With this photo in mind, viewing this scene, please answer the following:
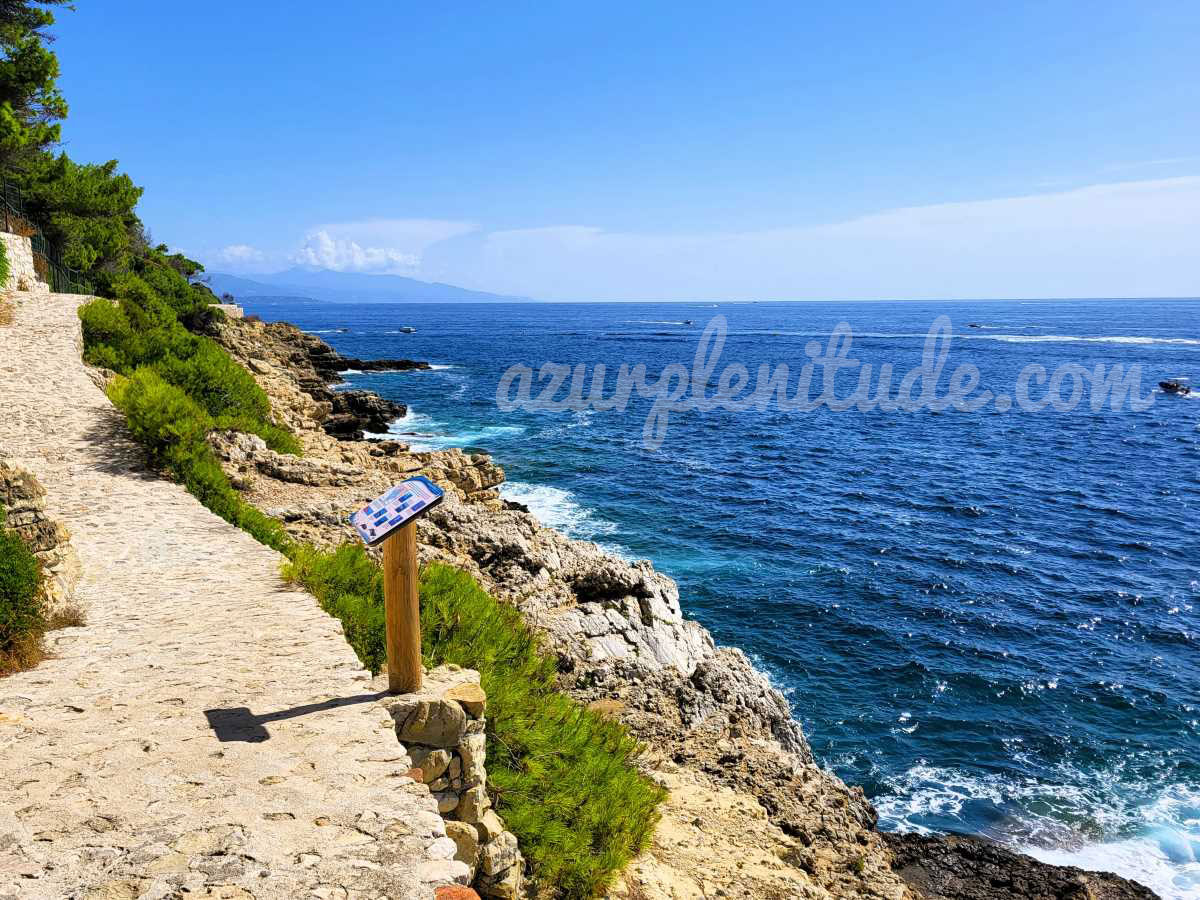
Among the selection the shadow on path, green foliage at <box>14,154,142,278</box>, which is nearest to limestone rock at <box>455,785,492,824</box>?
the shadow on path

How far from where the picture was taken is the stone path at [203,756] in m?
4.31

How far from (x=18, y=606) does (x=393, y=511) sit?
4.16 m

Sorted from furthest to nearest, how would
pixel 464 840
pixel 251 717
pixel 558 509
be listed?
pixel 558 509, pixel 251 717, pixel 464 840

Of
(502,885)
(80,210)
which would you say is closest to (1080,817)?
(502,885)

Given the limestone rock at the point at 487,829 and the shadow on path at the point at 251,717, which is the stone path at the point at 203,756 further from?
the limestone rock at the point at 487,829

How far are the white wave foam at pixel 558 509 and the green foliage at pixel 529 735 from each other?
1530 centimetres

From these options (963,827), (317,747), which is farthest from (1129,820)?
(317,747)

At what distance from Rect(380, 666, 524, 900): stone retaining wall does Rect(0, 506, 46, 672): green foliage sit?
359 cm

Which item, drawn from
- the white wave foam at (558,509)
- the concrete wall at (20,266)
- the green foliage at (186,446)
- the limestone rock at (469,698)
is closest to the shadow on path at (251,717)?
the limestone rock at (469,698)

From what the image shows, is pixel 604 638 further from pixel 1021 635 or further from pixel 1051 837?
pixel 1021 635

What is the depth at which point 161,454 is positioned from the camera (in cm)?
1321

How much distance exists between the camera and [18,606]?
22.8ft

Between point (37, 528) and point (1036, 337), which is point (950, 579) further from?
point (1036, 337)

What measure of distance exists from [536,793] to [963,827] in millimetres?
9813
